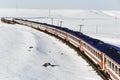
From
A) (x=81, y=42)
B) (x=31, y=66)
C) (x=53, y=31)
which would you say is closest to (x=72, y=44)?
(x=81, y=42)

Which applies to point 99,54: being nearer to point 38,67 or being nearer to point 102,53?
point 102,53

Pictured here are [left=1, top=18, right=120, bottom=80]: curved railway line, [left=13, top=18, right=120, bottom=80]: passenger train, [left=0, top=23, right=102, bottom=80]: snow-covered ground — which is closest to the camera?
[left=13, top=18, right=120, bottom=80]: passenger train

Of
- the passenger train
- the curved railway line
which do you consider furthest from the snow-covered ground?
the passenger train

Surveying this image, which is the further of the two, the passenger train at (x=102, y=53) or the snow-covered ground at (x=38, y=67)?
the snow-covered ground at (x=38, y=67)

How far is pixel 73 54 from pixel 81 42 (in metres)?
2.18

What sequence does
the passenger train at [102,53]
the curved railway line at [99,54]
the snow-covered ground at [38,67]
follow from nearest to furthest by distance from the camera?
the passenger train at [102,53] → the curved railway line at [99,54] → the snow-covered ground at [38,67]

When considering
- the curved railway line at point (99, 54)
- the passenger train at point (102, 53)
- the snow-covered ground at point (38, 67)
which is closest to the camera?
the passenger train at point (102, 53)

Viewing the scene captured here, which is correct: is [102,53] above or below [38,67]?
above

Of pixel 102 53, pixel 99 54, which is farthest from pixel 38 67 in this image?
pixel 99 54

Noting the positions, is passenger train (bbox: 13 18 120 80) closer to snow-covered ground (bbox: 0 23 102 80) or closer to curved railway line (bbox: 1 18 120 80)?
curved railway line (bbox: 1 18 120 80)

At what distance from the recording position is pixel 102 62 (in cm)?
2814

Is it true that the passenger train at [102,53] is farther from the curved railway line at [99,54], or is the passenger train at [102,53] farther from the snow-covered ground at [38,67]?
the snow-covered ground at [38,67]

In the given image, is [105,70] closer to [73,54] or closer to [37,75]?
[37,75]

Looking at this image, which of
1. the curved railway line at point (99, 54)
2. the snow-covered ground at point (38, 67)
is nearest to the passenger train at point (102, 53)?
the curved railway line at point (99, 54)
